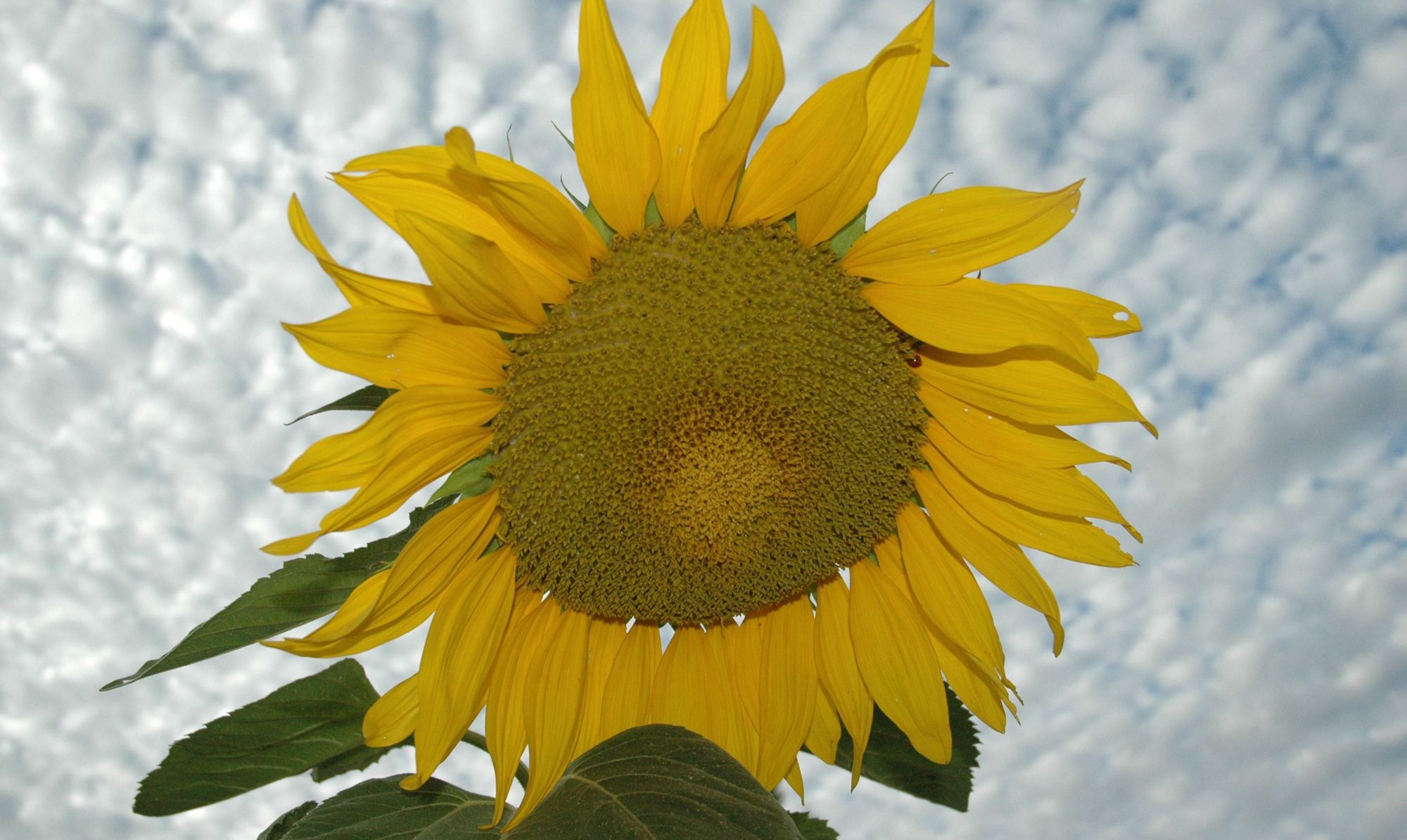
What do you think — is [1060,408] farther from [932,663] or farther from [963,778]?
[963,778]

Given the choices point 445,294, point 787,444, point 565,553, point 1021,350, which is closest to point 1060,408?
point 1021,350

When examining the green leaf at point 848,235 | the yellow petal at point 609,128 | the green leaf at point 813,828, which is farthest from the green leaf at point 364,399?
the green leaf at point 813,828

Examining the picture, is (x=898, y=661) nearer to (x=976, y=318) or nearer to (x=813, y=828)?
(x=813, y=828)

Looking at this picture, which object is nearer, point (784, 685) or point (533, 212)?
point (533, 212)

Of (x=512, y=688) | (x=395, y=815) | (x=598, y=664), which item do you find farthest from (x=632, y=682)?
(x=395, y=815)

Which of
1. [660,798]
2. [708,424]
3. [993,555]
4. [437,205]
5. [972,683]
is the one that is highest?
[437,205]

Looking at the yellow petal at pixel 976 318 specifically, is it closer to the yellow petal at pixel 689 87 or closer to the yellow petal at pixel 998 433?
the yellow petal at pixel 998 433

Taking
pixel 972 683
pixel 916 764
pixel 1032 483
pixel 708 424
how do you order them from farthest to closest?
pixel 916 764 → pixel 972 683 → pixel 1032 483 → pixel 708 424
